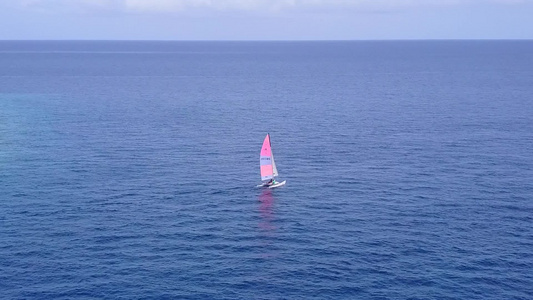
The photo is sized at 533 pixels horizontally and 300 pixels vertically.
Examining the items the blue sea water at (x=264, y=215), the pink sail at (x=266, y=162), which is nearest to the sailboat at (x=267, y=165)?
the pink sail at (x=266, y=162)

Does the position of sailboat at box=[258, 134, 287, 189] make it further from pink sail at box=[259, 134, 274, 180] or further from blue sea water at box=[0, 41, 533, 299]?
blue sea water at box=[0, 41, 533, 299]

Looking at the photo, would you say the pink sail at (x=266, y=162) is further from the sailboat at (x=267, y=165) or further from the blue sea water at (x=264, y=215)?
the blue sea water at (x=264, y=215)

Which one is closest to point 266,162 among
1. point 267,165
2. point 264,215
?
point 267,165

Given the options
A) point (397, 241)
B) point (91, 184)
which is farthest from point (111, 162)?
point (397, 241)

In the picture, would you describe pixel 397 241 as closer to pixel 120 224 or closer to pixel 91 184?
pixel 120 224

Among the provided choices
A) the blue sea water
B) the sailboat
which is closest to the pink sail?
the sailboat

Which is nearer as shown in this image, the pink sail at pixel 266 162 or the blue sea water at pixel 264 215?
the blue sea water at pixel 264 215

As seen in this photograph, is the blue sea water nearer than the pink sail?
Yes

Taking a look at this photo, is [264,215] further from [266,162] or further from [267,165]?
[266,162]
